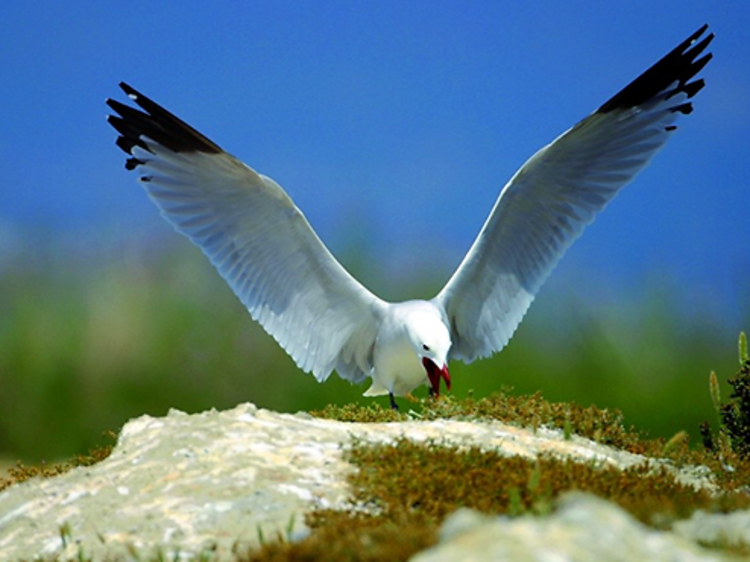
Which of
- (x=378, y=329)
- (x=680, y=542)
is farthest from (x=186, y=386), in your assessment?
(x=680, y=542)

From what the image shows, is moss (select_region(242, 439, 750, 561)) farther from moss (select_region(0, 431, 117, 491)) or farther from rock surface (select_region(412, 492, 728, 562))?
moss (select_region(0, 431, 117, 491))

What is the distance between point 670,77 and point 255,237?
3.05 meters

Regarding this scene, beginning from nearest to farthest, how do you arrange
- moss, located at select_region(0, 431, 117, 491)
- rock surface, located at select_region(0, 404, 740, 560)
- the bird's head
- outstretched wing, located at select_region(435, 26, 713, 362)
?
rock surface, located at select_region(0, 404, 740, 560), moss, located at select_region(0, 431, 117, 491), the bird's head, outstretched wing, located at select_region(435, 26, 713, 362)

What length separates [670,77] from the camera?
6703 mm

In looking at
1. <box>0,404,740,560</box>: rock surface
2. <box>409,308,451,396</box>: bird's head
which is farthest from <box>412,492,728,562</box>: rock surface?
<box>409,308,451,396</box>: bird's head

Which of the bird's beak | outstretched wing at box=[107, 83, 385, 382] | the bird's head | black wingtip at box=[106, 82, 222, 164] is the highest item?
Result: black wingtip at box=[106, 82, 222, 164]

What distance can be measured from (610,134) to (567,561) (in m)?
4.90

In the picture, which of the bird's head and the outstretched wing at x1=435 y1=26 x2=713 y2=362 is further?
the outstretched wing at x1=435 y1=26 x2=713 y2=362

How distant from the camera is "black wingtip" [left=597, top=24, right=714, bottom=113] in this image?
6648mm

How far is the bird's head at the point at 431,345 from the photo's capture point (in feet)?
21.1

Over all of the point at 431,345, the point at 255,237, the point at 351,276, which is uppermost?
the point at 255,237

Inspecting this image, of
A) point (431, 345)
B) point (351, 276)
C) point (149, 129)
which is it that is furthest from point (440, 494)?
point (149, 129)

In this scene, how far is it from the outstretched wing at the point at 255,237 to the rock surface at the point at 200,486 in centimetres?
213

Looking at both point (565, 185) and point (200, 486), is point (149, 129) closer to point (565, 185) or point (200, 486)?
point (565, 185)
